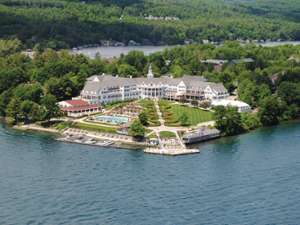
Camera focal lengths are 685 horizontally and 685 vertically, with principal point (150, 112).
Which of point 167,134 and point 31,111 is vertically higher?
point 31,111

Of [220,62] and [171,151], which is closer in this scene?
[171,151]

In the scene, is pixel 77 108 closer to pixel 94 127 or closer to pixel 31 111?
pixel 31 111

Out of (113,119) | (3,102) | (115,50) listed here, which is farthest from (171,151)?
(115,50)

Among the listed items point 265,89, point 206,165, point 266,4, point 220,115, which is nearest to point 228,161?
point 206,165

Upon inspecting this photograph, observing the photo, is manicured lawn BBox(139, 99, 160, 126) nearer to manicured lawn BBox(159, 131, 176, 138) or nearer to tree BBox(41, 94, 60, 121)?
manicured lawn BBox(159, 131, 176, 138)

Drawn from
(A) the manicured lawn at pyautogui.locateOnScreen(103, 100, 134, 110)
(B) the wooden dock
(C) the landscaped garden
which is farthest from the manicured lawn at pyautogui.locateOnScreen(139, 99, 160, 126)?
(B) the wooden dock

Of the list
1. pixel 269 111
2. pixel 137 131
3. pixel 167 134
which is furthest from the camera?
pixel 269 111

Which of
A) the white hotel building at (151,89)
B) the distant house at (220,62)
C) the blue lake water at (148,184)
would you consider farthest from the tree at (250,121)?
the distant house at (220,62)

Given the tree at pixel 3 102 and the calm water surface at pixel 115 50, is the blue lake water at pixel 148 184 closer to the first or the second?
the tree at pixel 3 102
